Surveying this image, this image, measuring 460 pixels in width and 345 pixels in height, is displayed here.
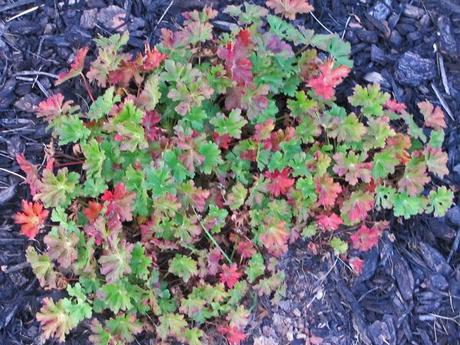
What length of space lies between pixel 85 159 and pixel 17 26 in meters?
0.82

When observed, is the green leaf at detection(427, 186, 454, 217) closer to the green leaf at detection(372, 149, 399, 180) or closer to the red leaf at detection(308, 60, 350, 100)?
the green leaf at detection(372, 149, 399, 180)

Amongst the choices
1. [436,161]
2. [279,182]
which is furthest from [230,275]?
[436,161]

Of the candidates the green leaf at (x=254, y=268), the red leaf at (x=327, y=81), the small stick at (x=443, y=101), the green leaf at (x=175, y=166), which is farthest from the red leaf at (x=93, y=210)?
the small stick at (x=443, y=101)

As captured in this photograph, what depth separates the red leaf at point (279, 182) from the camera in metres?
2.85

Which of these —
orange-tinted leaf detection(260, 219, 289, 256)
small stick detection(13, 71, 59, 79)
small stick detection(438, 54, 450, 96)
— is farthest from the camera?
small stick detection(438, 54, 450, 96)

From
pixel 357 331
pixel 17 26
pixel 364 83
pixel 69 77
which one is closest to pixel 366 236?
pixel 357 331

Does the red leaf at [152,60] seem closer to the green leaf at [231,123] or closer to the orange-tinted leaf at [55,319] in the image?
the green leaf at [231,123]

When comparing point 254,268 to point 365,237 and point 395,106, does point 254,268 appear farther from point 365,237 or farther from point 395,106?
point 395,106

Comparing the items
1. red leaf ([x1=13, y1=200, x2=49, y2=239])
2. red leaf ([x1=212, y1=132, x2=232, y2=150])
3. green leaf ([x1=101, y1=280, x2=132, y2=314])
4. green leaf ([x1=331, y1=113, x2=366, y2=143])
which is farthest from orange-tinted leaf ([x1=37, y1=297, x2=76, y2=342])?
green leaf ([x1=331, y1=113, x2=366, y2=143])

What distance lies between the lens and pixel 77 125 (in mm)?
2826

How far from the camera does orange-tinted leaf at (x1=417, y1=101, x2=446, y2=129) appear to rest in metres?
3.00

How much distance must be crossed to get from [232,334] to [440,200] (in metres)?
1.07

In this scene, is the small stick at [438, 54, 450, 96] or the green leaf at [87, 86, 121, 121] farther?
the small stick at [438, 54, 450, 96]

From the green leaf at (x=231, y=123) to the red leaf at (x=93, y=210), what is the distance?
22.9 inches
